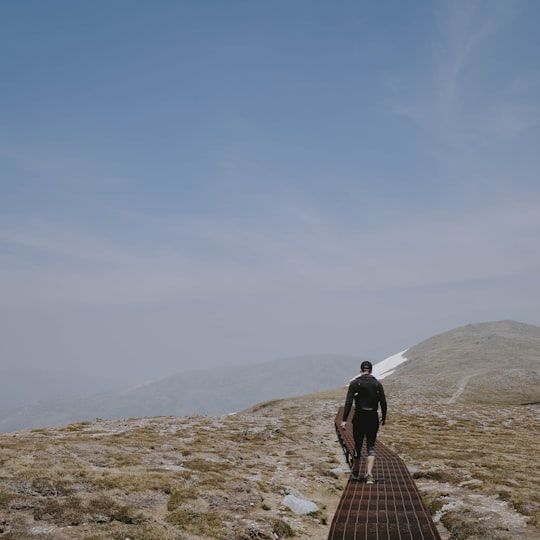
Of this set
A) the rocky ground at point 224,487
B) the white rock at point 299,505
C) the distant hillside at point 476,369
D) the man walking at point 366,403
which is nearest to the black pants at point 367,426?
the man walking at point 366,403

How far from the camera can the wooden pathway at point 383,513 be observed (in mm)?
10492

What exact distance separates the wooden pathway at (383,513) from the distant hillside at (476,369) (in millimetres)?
56974

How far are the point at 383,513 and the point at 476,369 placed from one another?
10841 centimetres

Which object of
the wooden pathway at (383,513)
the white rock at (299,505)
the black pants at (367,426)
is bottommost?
the white rock at (299,505)

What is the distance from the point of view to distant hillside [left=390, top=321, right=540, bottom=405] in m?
73.2

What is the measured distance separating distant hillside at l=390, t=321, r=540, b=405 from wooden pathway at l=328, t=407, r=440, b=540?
57.0 m

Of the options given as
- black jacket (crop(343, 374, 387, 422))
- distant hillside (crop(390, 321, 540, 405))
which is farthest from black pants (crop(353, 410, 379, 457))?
distant hillside (crop(390, 321, 540, 405))

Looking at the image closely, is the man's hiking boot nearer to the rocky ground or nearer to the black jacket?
the rocky ground

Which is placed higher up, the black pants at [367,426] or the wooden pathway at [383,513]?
the black pants at [367,426]

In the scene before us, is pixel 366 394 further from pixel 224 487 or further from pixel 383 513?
pixel 224 487

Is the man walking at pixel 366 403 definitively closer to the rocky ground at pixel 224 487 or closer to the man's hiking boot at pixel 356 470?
the man's hiking boot at pixel 356 470

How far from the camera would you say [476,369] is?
352 feet

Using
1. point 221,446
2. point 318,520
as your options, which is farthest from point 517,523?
point 221,446

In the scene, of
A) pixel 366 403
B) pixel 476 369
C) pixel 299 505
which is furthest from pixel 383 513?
pixel 476 369
